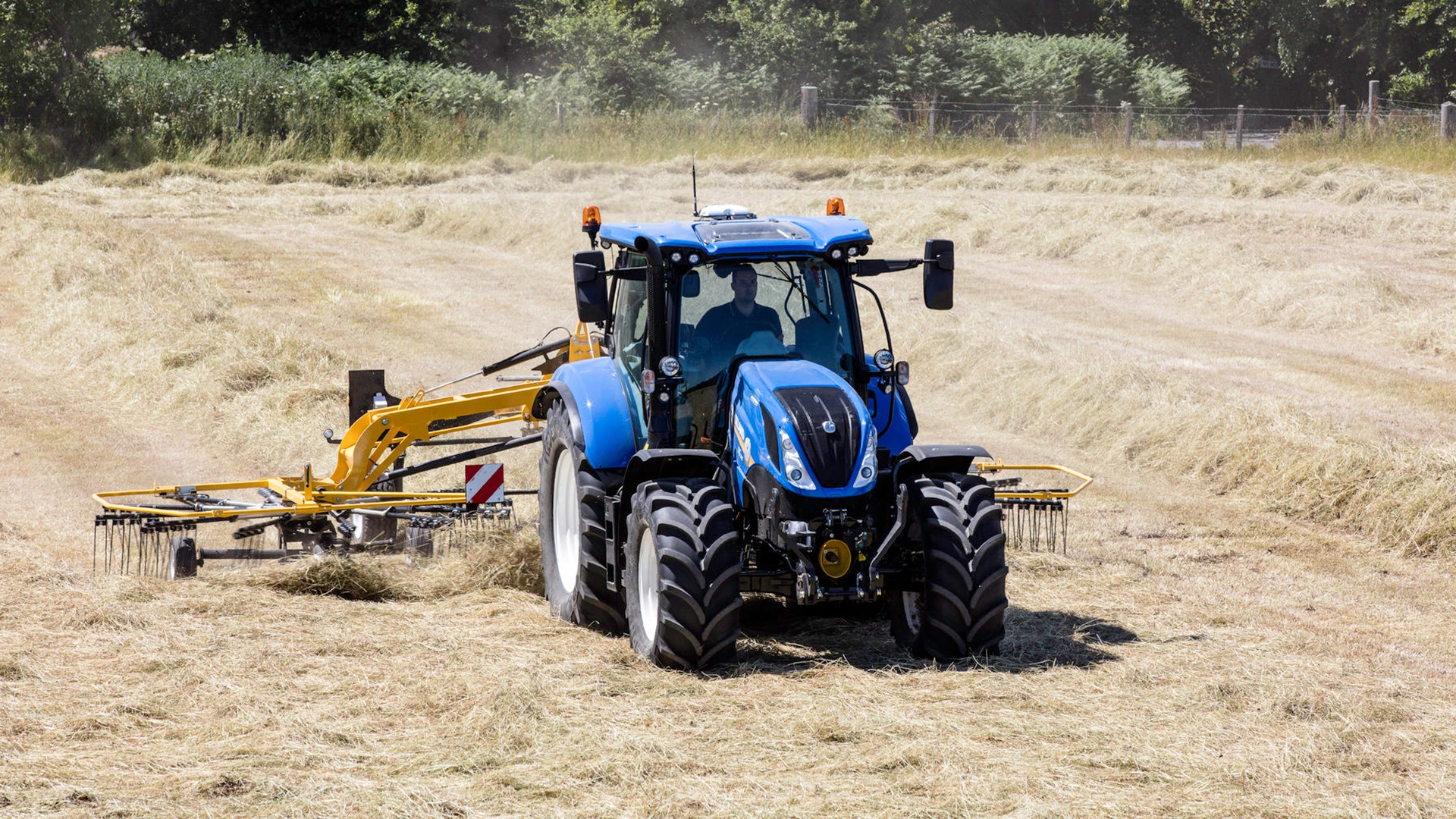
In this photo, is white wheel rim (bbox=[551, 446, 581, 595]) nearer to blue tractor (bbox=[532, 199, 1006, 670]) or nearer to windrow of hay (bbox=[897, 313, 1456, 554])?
blue tractor (bbox=[532, 199, 1006, 670])

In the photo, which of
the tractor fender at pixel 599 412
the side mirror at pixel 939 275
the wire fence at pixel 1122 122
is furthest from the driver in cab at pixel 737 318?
the wire fence at pixel 1122 122

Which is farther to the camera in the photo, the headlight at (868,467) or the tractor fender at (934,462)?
the tractor fender at (934,462)

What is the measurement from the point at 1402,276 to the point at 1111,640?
12621mm

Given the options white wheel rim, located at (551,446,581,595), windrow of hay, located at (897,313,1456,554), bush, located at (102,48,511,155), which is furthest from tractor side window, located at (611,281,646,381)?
bush, located at (102,48,511,155)

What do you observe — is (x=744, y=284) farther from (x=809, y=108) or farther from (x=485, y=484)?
(x=809, y=108)

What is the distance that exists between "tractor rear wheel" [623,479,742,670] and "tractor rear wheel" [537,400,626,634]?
0.67m

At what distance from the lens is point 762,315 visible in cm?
708

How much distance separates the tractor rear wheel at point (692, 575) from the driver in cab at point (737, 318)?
89 centimetres

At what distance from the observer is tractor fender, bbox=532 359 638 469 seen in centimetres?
714

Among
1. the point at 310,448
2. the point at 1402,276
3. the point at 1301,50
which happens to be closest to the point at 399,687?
the point at 310,448

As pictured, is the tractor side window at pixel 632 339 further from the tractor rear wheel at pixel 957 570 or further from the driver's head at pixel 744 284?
the tractor rear wheel at pixel 957 570

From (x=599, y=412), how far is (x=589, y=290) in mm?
621

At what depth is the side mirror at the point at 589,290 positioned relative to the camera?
23.0ft

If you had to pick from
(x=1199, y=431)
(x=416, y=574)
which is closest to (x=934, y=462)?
(x=416, y=574)
